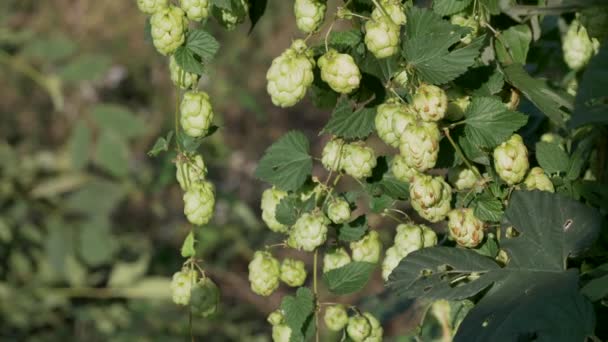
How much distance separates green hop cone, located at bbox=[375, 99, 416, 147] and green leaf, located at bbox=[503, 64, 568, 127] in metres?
0.15

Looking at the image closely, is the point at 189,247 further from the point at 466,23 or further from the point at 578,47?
the point at 578,47

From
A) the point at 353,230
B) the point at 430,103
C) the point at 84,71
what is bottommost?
the point at 84,71

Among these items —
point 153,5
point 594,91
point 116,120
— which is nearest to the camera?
point 594,91

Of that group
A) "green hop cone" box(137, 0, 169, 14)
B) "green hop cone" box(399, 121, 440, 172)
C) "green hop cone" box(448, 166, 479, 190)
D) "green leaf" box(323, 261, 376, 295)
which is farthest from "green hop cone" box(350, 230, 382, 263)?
"green hop cone" box(137, 0, 169, 14)

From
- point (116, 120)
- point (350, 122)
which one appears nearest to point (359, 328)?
point (350, 122)

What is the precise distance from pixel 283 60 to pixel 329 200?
205 mm

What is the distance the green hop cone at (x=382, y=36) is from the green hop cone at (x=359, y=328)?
341mm

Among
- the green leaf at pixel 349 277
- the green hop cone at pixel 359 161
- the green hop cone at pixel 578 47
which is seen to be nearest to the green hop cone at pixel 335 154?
the green hop cone at pixel 359 161

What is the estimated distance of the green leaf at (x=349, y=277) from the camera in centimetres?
116

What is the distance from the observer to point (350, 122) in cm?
109

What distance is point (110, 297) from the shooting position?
3430 mm

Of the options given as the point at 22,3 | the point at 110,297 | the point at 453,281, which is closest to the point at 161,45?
the point at 453,281

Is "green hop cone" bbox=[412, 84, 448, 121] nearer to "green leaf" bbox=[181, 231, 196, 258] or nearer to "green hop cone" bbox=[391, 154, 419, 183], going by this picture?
"green hop cone" bbox=[391, 154, 419, 183]

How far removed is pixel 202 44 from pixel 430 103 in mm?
278
